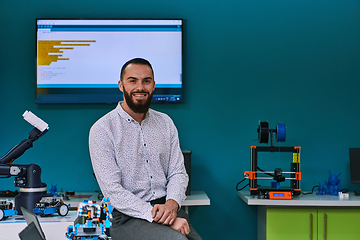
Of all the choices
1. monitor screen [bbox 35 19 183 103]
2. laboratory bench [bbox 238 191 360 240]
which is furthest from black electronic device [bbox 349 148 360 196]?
monitor screen [bbox 35 19 183 103]

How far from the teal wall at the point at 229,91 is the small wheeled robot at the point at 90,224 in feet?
6.31

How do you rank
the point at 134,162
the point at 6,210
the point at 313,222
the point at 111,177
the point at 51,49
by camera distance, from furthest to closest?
1. the point at 51,49
2. the point at 313,222
3. the point at 134,162
4. the point at 111,177
5. the point at 6,210

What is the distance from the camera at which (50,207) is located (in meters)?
1.64

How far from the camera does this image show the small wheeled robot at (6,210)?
1616mm

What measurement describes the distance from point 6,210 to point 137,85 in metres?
0.96

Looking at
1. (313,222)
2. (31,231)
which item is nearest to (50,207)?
(31,231)

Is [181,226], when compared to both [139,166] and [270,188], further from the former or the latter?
[270,188]

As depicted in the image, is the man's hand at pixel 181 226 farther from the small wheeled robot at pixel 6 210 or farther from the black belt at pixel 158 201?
the small wheeled robot at pixel 6 210

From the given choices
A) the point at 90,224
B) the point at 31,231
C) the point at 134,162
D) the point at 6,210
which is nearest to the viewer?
the point at 31,231

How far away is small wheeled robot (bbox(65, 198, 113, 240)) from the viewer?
1295 millimetres

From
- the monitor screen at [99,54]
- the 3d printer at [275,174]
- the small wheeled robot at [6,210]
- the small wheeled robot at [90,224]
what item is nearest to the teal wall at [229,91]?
the monitor screen at [99,54]

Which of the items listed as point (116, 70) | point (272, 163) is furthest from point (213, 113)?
point (116, 70)

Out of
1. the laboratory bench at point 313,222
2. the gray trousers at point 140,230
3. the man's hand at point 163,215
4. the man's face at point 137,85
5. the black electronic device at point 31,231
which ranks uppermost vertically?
the man's face at point 137,85

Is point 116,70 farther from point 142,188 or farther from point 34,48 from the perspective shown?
point 142,188
